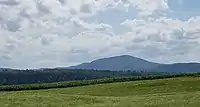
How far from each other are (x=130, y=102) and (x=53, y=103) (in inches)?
340

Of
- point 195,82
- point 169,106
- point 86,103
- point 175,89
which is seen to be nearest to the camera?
point 169,106

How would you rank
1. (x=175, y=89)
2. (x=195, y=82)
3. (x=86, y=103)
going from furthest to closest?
(x=195, y=82)
(x=175, y=89)
(x=86, y=103)

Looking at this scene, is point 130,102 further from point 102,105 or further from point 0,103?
point 0,103

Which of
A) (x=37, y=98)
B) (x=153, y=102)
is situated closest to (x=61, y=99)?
(x=37, y=98)

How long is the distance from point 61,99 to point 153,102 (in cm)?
1163

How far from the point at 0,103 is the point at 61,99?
7288mm

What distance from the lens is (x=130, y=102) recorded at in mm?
44250

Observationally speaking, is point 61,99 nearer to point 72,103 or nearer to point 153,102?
point 72,103

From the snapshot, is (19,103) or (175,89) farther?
(175,89)

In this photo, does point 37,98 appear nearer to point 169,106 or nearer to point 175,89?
point 169,106

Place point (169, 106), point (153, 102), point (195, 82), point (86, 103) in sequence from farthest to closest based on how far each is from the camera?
point (195, 82) → point (86, 103) → point (153, 102) → point (169, 106)

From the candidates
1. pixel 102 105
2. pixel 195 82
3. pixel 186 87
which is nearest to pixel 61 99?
pixel 102 105

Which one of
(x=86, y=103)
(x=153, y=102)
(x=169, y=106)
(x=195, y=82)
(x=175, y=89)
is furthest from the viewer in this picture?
(x=195, y=82)

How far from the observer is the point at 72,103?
149ft
